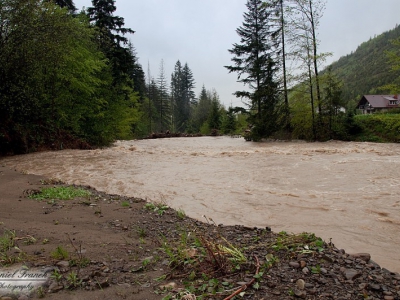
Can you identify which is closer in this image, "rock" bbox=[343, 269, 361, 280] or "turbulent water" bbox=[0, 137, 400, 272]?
"rock" bbox=[343, 269, 361, 280]

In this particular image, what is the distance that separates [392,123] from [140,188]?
19050 mm

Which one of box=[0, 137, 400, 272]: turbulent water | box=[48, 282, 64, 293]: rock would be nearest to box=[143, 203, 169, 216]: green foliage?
box=[0, 137, 400, 272]: turbulent water

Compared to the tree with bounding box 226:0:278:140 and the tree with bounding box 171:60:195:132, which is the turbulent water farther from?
the tree with bounding box 171:60:195:132

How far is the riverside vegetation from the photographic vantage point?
6.49ft

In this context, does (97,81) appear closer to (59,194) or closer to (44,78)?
(44,78)

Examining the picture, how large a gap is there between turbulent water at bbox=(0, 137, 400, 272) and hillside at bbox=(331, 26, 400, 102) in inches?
2238

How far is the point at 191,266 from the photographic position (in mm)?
2359

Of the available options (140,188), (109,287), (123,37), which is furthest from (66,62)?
(109,287)

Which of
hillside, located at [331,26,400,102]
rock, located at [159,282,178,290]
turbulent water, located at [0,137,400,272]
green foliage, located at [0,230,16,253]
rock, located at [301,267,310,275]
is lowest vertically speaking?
turbulent water, located at [0,137,400,272]

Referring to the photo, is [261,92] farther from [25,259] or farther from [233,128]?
[25,259]

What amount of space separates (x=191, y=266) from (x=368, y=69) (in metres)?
124

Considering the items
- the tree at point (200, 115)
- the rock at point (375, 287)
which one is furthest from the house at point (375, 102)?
the rock at point (375, 287)

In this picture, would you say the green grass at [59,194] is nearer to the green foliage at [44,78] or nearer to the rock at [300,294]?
the rock at [300,294]

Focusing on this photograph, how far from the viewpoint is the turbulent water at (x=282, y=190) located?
4211mm
